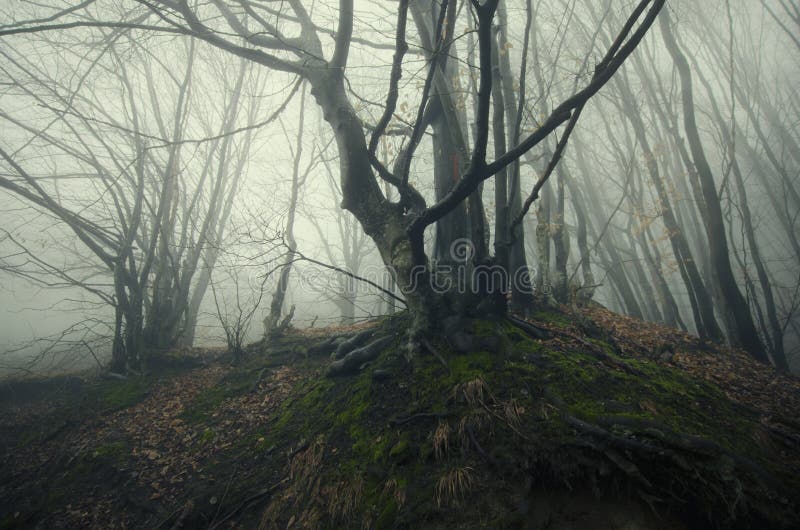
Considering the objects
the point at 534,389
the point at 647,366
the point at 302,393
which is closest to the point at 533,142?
the point at 534,389

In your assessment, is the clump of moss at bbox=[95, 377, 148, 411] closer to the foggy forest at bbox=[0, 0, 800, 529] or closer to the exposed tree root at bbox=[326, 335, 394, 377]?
the foggy forest at bbox=[0, 0, 800, 529]

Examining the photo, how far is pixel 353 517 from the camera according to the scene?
2271mm

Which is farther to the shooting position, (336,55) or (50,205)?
(50,205)

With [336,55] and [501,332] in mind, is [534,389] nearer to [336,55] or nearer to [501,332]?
[501,332]

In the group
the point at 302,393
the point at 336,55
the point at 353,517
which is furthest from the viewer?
the point at 302,393

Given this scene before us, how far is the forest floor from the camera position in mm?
1886

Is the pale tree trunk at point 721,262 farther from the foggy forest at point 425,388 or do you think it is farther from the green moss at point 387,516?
the green moss at point 387,516

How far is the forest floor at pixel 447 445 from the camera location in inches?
74.2

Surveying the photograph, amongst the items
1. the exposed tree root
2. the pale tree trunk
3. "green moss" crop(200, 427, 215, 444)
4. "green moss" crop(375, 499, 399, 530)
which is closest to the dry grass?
"green moss" crop(375, 499, 399, 530)

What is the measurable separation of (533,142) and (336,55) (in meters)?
2.95

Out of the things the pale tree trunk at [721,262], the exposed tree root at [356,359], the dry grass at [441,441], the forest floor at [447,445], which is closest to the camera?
the forest floor at [447,445]

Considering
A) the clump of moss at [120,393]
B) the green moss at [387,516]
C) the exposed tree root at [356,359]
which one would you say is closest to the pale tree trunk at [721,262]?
the exposed tree root at [356,359]

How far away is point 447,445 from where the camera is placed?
2.45 metres

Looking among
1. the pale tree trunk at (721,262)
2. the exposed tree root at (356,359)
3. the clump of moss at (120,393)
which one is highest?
the pale tree trunk at (721,262)
